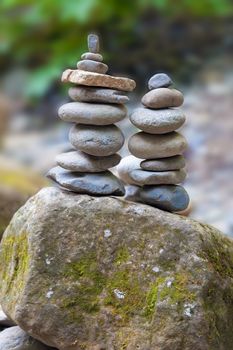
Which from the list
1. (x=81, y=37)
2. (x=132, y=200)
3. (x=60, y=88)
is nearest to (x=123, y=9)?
(x=81, y=37)

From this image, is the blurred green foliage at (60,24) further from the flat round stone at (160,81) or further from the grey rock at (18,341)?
the grey rock at (18,341)

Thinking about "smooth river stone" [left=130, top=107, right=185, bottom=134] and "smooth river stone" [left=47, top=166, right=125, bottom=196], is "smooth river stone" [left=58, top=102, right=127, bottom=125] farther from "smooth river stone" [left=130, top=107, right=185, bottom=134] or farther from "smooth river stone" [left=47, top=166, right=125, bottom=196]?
"smooth river stone" [left=47, top=166, right=125, bottom=196]

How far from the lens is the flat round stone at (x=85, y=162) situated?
7.50 feet

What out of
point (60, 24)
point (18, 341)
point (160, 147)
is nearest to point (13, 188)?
point (18, 341)

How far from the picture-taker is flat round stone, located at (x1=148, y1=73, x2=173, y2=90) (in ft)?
7.55

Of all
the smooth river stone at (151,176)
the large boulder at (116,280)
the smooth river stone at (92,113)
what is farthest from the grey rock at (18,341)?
the smooth river stone at (92,113)

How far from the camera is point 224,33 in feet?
29.1

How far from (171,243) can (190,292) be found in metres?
0.17

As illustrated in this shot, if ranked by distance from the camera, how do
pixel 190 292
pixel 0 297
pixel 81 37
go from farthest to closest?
pixel 81 37, pixel 0 297, pixel 190 292

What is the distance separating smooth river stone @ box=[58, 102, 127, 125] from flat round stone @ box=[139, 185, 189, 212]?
0.28 m

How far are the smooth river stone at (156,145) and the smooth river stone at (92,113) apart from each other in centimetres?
11

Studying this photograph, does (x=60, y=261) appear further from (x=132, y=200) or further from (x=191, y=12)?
(x=191, y=12)

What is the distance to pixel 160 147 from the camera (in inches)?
89.9

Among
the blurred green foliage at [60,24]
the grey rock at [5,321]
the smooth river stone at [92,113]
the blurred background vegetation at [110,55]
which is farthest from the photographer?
the blurred green foliage at [60,24]
